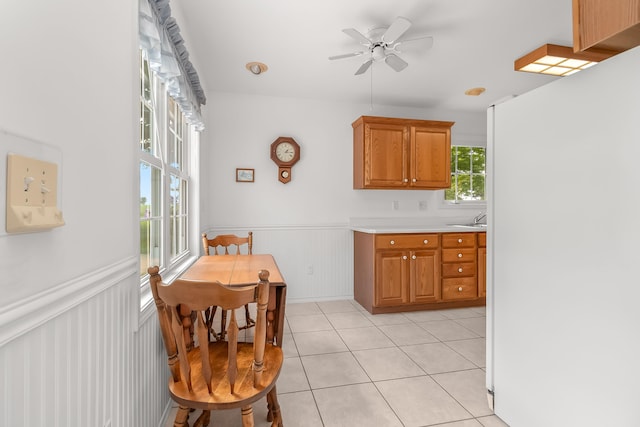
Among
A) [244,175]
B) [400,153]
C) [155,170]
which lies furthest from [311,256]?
[155,170]

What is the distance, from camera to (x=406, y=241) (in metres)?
3.54

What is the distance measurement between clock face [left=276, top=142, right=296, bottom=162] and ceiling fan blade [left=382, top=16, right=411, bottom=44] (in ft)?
5.87

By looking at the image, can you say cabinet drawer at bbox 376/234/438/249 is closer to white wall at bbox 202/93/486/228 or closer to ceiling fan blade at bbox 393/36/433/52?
white wall at bbox 202/93/486/228

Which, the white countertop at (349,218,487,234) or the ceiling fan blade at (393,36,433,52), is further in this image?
the white countertop at (349,218,487,234)

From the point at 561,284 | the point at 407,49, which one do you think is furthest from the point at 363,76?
the point at 561,284

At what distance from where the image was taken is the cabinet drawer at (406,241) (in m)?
3.49

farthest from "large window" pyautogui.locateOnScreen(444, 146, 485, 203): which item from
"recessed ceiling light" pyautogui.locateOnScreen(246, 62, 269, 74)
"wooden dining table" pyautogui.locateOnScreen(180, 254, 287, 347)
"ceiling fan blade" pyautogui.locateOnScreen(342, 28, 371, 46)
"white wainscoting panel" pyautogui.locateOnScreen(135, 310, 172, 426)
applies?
"white wainscoting panel" pyautogui.locateOnScreen(135, 310, 172, 426)

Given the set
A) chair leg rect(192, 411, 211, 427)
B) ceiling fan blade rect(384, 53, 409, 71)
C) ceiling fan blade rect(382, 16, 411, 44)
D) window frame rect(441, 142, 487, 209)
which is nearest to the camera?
chair leg rect(192, 411, 211, 427)

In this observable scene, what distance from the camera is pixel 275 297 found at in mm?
1613

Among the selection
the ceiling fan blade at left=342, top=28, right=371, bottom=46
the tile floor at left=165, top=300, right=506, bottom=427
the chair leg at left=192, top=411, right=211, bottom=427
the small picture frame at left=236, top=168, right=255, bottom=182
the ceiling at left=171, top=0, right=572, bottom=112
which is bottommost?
the tile floor at left=165, top=300, right=506, bottom=427

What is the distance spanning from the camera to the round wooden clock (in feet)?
12.7

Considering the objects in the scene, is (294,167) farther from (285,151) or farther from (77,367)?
(77,367)

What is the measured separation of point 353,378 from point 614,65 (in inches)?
83.6

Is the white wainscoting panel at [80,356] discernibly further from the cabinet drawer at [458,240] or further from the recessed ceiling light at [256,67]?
the cabinet drawer at [458,240]
